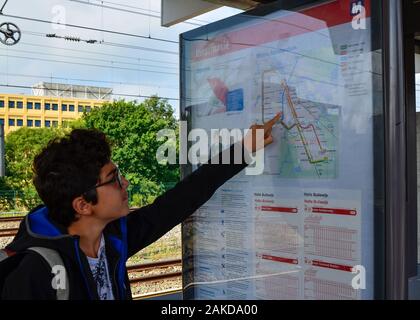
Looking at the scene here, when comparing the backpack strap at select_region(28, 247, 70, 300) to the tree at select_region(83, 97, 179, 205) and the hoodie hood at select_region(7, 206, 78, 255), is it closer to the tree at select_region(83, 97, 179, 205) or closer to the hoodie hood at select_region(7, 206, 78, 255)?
the hoodie hood at select_region(7, 206, 78, 255)

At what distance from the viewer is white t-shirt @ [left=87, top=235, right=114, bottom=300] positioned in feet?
5.74

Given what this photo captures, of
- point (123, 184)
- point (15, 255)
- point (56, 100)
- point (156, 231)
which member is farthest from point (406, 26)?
point (56, 100)

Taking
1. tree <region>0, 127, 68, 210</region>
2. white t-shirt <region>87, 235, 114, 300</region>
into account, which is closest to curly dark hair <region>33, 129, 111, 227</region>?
white t-shirt <region>87, 235, 114, 300</region>

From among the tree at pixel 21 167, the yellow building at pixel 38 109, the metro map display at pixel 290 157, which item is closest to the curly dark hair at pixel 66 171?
the metro map display at pixel 290 157

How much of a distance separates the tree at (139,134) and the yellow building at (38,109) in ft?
69.3

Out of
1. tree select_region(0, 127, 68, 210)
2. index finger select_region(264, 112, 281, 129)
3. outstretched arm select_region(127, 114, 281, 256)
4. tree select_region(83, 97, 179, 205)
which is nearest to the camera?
index finger select_region(264, 112, 281, 129)

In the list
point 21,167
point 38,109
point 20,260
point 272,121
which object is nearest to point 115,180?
point 20,260

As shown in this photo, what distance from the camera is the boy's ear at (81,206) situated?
1.78 metres

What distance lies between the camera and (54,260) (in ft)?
5.03

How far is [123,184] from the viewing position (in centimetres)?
191

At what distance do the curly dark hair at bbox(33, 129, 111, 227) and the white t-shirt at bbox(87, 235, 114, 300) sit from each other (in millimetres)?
180

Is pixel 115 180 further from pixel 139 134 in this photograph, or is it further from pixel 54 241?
pixel 139 134

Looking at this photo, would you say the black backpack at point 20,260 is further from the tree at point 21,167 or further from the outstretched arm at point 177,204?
the tree at point 21,167

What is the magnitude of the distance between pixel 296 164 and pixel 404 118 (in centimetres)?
45
